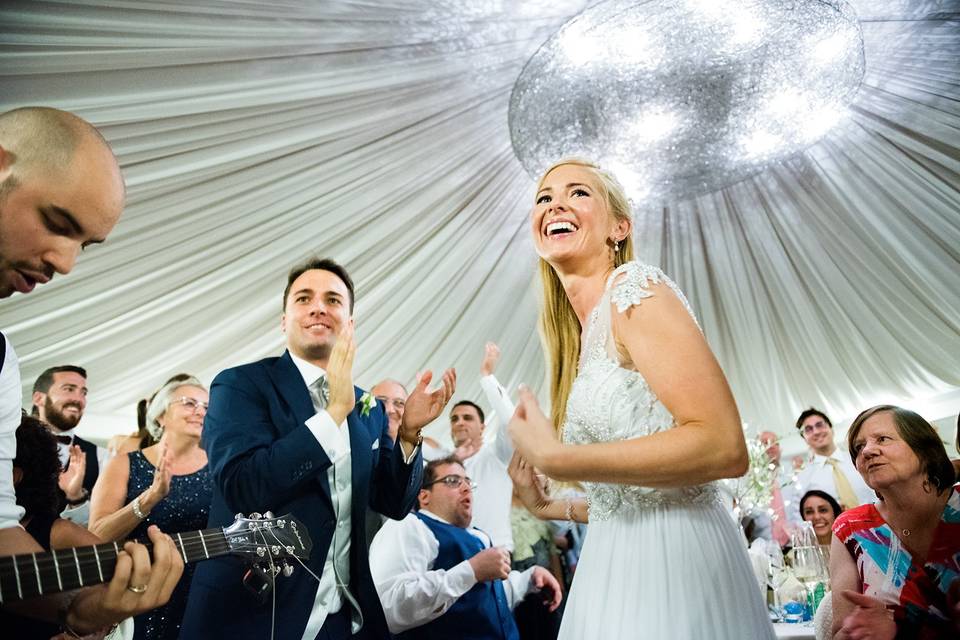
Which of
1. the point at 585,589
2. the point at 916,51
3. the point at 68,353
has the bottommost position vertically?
the point at 585,589

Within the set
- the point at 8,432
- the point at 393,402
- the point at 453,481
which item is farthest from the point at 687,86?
the point at 8,432

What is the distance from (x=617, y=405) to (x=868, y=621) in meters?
1.25

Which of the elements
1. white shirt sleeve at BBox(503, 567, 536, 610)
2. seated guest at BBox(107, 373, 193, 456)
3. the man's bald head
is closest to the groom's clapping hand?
white shirt sleeve at BBox(503, 567, 536, 610)

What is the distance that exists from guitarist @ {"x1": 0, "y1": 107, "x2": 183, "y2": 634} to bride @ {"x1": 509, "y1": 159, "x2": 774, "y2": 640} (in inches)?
29.3

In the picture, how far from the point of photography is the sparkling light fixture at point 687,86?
4023mm

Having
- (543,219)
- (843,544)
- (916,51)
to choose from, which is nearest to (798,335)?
(916,51)

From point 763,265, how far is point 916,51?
91.1 inches

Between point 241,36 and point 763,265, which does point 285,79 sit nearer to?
point 241,36

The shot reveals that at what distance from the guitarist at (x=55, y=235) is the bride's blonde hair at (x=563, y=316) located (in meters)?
0.97

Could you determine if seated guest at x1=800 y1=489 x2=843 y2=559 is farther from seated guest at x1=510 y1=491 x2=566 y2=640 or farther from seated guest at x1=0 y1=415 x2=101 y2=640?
seated guest at x1=0 y1=415 x2=101 y2=640

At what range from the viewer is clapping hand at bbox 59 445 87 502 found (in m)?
3.81

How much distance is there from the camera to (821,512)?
15.7 ft

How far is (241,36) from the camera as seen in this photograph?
373 cm

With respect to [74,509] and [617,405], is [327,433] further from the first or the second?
[74,509]
